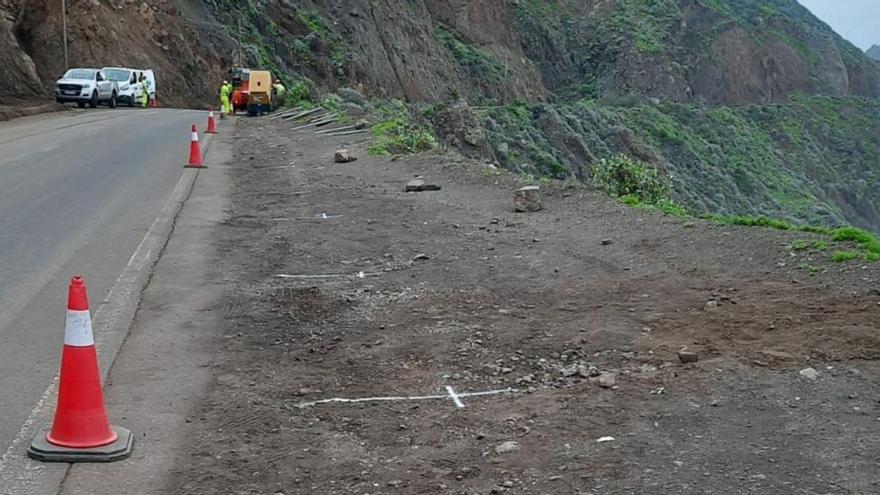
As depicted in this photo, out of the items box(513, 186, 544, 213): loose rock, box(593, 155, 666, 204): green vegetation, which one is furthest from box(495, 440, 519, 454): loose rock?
box(593, 155, 666, 204): green vegetation

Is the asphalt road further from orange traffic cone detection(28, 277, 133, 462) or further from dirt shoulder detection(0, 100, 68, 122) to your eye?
dirt shoulder detection(0, 100, 68, 122)

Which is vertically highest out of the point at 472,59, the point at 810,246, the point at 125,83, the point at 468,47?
the point at 468,47

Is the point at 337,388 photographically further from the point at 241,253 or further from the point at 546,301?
the point at 241,253

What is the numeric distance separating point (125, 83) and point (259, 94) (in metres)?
9.46

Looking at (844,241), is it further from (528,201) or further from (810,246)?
(528,201)

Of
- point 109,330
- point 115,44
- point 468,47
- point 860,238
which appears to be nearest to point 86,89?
point 115,44

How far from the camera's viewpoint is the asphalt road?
6324mm

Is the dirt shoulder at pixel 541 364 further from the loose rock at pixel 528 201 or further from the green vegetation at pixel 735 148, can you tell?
the green vegetation at pixel 735 148

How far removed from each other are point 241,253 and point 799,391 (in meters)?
5.95

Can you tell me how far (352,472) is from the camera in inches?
188

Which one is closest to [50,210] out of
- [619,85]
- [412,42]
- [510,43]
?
[412,42]

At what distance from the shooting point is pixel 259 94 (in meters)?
34.4

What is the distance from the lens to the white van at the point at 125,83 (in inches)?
1601

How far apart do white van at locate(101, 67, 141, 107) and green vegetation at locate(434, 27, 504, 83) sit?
122 ft
